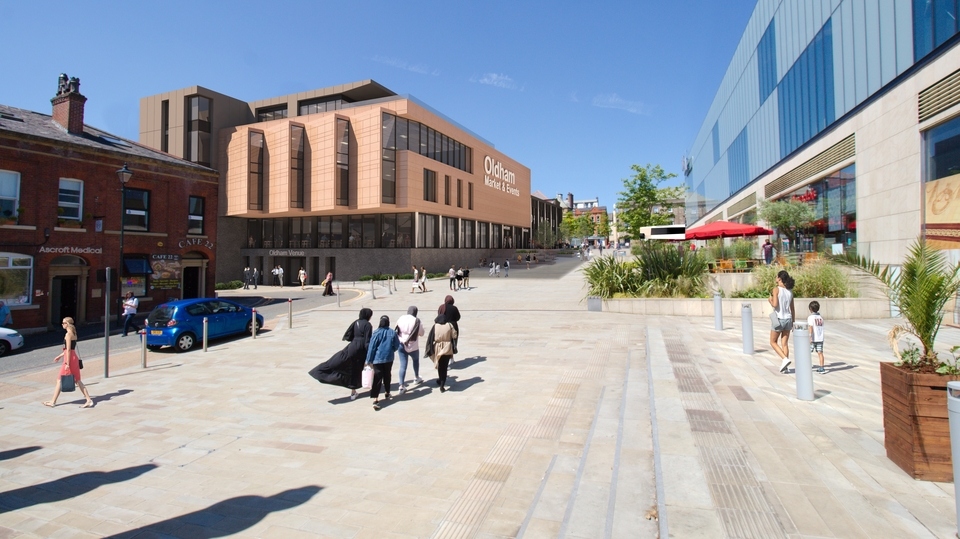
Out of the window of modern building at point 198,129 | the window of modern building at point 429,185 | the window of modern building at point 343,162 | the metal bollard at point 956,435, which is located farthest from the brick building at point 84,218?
the metal bollard at point 956,435

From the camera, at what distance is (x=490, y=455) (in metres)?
5.34

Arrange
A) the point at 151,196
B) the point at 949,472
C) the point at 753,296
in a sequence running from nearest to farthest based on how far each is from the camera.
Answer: the point at 949,472
the point at 753,296
the point at 151,196

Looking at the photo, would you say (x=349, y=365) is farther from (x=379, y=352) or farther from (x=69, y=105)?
(x=69, y=105)

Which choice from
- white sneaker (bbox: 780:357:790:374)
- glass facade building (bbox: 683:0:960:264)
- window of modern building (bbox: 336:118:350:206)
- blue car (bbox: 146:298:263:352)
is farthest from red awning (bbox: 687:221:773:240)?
window of modern building (bbox: 336:118:350:206)

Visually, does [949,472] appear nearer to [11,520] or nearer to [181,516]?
[181,516]

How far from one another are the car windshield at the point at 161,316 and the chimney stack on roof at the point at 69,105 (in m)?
13.9

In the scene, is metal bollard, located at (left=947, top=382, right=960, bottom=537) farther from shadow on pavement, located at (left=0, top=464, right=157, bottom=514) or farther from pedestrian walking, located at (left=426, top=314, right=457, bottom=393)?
shadow on pavement, located at (left=0, top=464, right=157, bottom=514)

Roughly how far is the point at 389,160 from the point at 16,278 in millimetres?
24679

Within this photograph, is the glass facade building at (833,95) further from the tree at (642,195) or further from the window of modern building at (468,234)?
the window of modern building at (468,234)

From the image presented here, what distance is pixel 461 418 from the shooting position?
6.67m

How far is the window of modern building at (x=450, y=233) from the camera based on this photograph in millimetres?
45062

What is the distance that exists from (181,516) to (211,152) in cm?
4796

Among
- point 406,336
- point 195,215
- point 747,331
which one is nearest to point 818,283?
point 747,331

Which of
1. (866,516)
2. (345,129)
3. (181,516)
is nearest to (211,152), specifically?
(345,129)
